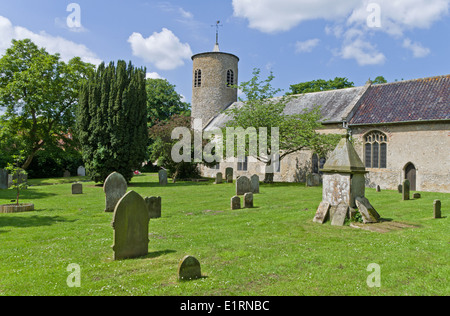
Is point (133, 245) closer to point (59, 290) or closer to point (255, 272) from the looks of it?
point (59, 290)

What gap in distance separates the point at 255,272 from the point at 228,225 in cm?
422

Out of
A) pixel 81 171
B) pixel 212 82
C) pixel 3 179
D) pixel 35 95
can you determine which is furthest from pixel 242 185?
pixel 81 171

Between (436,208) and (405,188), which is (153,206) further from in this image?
(405,188)

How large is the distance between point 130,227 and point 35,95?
23.5 metres

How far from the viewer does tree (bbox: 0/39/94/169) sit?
24.9m

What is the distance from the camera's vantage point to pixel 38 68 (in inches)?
997

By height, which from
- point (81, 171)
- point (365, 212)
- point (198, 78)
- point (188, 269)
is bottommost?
point (188, 269)

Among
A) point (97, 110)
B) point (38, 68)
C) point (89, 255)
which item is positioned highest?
point (38, 68)

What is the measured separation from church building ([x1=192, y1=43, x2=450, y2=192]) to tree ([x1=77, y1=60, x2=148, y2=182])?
39.6ft

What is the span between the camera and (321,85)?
4241 centimetres

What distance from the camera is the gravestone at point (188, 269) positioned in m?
4.74

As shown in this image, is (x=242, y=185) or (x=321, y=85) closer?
(x=242, y=185)

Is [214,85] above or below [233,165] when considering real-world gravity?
above
